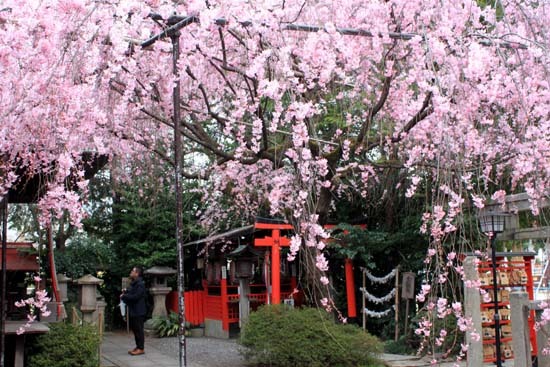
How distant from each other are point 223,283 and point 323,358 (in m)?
5.05

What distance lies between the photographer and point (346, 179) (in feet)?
34.0

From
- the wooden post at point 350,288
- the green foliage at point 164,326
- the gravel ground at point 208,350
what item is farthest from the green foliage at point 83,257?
the wooden post at point 350,288

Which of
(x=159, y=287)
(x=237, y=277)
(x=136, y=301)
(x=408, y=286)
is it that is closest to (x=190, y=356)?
(x=136, y=301)

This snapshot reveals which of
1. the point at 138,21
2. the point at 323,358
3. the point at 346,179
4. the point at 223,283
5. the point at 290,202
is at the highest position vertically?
the point at 138,21

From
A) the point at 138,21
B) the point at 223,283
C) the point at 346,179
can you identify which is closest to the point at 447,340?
the point at 346,179

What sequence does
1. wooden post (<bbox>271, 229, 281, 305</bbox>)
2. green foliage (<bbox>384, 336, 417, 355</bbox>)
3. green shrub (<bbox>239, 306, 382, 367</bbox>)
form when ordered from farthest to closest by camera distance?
wooden post (<bbox>271, 229, 281, 305</bbox>)
green foliage (<bbox>384, 336, 417, 355</bbox>)
green shrub (<bbox>239, 306, 382, 367</bbox>)

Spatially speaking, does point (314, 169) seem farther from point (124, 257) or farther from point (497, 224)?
point (124, 257)

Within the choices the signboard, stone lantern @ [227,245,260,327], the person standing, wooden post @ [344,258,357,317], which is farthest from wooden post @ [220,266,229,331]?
the signboard

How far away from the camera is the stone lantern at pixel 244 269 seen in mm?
11672

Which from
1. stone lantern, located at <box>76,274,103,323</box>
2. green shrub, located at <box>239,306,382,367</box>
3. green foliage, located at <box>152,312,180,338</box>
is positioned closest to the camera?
green shrub, located at <box>239,306,382,367</box>

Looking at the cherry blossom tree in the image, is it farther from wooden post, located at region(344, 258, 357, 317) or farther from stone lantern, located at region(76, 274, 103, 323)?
wooden post, located at region(344, 258, 357, 317)

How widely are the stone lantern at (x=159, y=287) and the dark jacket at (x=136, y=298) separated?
363 cm

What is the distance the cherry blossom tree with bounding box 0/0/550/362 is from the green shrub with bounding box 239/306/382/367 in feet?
6.17

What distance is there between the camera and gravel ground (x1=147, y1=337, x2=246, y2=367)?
9055 millimetres
